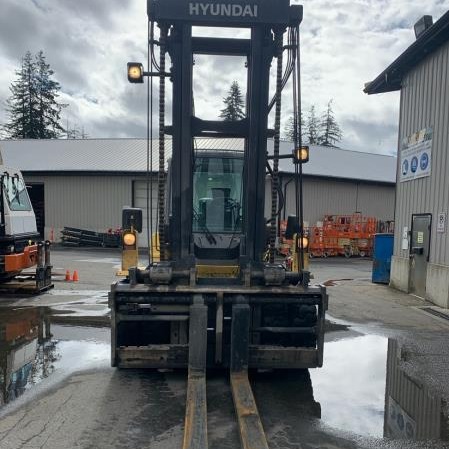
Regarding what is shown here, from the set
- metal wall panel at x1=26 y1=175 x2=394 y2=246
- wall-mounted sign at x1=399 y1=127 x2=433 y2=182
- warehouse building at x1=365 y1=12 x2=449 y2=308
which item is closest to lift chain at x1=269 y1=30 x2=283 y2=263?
warehouse building at x1=365 y1=12 x2=449 y2=308

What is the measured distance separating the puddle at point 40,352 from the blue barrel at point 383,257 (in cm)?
1016

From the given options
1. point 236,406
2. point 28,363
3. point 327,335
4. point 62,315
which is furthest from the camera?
point 62,315

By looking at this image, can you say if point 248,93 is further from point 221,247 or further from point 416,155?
point 416,155

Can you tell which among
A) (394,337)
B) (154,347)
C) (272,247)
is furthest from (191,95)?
(394,337)

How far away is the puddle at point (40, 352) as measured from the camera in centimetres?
555

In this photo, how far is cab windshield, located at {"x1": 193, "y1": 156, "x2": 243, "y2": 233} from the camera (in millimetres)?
6332

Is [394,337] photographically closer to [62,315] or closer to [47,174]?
[62,315]

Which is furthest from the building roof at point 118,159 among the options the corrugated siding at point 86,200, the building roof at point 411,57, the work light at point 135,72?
the work light at point 135,72

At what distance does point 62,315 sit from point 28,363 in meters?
3.03

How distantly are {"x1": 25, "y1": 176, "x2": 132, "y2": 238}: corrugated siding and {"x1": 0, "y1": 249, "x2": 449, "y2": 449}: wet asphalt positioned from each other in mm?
20873

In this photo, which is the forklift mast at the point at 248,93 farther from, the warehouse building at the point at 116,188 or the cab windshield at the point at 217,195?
the warehouse building at the point at 116,188

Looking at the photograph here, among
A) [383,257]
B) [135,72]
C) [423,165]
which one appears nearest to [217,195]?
[135,72]

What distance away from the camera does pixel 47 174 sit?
99.9ft

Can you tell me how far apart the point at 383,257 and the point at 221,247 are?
10317 mm
